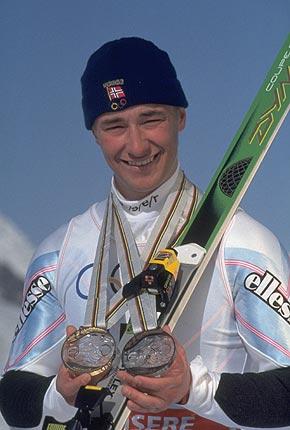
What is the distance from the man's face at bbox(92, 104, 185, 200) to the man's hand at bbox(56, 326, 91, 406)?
647 mm

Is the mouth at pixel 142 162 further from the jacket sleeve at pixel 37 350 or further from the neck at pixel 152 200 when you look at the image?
the jacket sleeve at pixel 37 350

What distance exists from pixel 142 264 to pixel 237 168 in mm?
442

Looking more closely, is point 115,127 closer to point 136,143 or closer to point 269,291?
point 136,143

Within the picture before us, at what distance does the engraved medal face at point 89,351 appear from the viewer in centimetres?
219

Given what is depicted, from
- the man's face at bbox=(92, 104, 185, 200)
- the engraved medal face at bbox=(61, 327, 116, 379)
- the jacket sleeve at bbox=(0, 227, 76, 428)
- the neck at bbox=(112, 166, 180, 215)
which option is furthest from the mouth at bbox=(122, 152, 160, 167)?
the engraved medal face at bbox=(61, 327, 116, 379)

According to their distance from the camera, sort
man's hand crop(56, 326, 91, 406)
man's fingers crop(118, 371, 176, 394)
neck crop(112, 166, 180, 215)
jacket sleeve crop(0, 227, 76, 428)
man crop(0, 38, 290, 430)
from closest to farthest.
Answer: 1. man's fingers crop(118, 371, 176, 394)
2. man's hand crop(56, 326, 91, 406)
3. man crop(0, 38, 290, 430)
4. jacket sleeve crop(0, 227, 76, 428)
5. neck crop(112, 166, 180, 215)

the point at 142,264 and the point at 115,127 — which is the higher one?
the point at 115,127

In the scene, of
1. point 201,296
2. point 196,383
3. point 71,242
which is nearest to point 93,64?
point 71,242

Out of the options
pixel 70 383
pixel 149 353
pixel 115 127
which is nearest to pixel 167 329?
pixel 149 353

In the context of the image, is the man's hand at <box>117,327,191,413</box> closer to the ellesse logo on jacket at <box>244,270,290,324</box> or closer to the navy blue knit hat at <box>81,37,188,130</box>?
the ellesse logo on jacket at <box>244,270,290,324</box>

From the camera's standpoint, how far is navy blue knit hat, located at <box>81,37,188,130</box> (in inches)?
101

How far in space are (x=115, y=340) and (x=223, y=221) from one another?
446 millimetres

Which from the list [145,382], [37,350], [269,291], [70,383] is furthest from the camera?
[37,350]

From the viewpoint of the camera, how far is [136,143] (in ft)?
8.32
